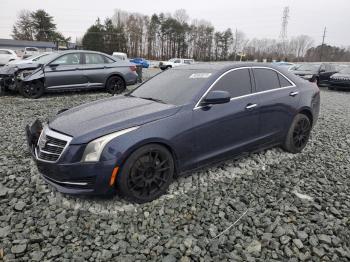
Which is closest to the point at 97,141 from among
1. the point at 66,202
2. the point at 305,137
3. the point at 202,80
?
the point at 66,202

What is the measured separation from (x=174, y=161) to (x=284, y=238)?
1.35m

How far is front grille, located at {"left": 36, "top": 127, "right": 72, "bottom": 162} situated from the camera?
275cm

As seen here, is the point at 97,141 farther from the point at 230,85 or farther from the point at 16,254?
the point at 230,85

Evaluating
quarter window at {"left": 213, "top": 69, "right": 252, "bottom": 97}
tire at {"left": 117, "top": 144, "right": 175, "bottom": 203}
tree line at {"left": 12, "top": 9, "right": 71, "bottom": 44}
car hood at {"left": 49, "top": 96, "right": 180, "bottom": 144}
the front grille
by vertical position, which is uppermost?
tree line at {"left": 12, "top": 9, "right": 71, "bottom": 44}

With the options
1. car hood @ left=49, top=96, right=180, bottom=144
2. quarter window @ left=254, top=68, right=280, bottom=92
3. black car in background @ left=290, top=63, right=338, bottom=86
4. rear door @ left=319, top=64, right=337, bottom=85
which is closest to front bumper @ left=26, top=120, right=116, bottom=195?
car hood @ left=49, top=96, right=180, bottom=144

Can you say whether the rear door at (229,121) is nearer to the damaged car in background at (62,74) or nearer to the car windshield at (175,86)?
the car windshield at (175,86)

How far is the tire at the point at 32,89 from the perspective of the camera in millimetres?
8242

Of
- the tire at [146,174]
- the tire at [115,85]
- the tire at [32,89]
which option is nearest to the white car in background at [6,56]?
the tire at [32,89]

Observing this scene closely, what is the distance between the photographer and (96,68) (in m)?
9.02

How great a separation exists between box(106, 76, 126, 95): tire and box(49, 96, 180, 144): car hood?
590cm

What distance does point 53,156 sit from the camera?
110 inches

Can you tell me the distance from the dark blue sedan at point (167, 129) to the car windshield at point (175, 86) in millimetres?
16

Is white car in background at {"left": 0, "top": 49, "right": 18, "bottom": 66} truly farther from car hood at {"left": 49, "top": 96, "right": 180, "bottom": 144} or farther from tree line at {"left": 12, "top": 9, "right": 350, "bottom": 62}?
tree line at {"left": 12, "top": 9, "right": 350, "bottom": 62}

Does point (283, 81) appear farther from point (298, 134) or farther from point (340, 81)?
point (340, 81)
